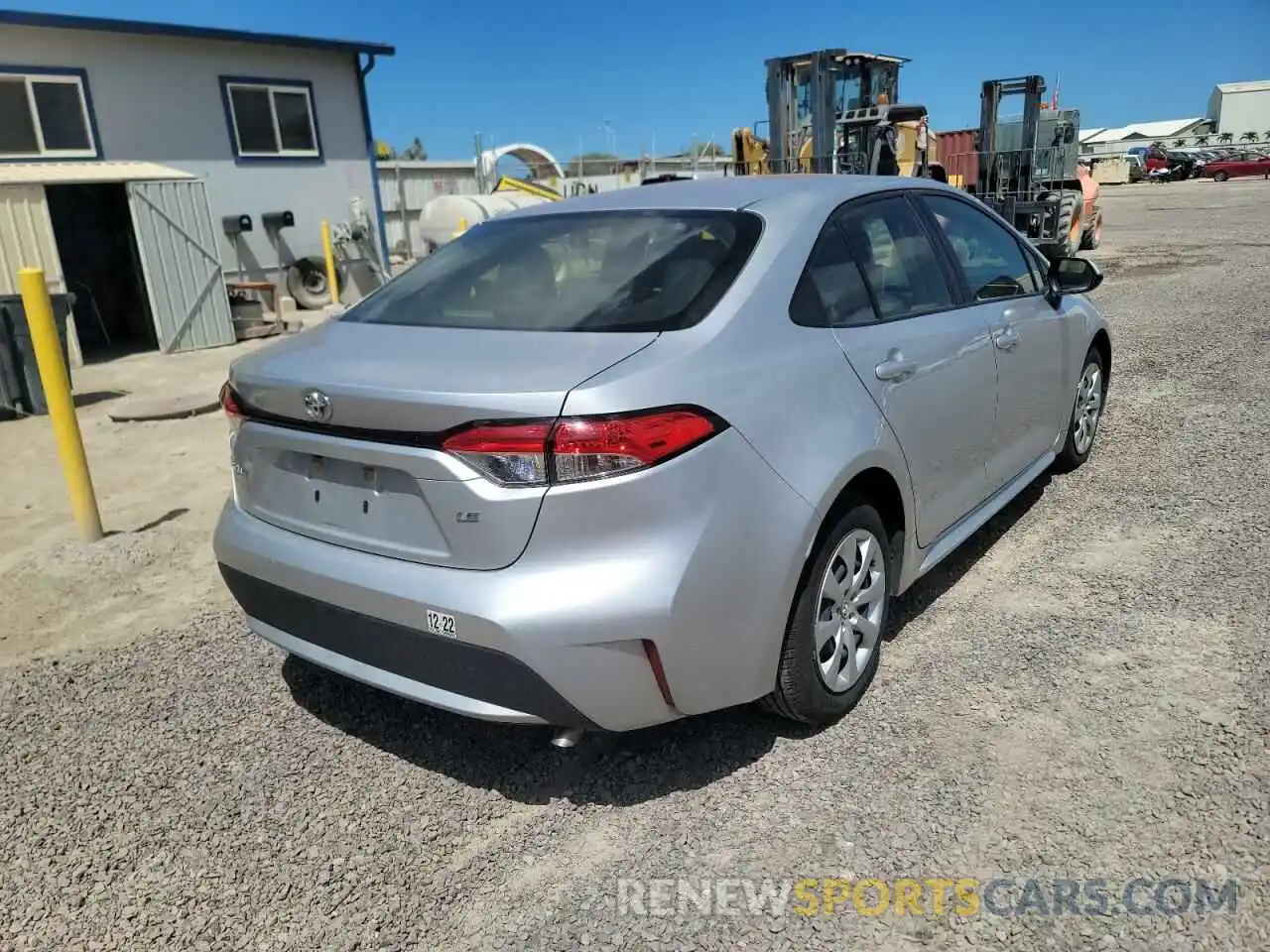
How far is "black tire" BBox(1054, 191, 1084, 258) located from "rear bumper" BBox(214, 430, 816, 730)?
15485 mm

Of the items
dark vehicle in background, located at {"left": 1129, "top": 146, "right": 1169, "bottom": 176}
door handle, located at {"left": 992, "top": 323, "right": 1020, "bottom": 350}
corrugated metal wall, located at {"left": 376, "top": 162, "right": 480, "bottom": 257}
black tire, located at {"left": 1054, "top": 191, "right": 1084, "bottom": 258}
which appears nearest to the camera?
door handle, located at {"left": 992, "top": 323, "right": 1020, "bottom": 350}

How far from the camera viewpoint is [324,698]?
325 cm

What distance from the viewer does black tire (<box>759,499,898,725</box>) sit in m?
2.63

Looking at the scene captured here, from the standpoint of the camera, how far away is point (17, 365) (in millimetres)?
7832

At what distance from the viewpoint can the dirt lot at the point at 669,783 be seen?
2.24m

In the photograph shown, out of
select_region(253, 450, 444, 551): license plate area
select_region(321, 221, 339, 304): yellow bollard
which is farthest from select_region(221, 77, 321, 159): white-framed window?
select_region(253, 450, 444, 551): license plate area

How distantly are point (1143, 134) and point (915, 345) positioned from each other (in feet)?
328

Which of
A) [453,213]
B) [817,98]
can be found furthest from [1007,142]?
[453,213]

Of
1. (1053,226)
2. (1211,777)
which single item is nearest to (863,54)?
(1053,226)

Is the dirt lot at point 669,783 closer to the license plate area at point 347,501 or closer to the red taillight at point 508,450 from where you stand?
the license plate area at point 347,501

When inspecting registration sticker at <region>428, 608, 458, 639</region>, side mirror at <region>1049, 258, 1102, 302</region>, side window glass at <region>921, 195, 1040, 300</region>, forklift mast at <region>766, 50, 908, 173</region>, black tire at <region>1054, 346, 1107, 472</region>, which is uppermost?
forklift mast at <region>766, 50, 908, 173</region>

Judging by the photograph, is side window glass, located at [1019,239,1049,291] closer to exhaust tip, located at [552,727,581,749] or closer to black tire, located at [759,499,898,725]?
black tire, located at [759,499,898,725]

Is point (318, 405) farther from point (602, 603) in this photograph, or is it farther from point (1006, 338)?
point (1006, 338)

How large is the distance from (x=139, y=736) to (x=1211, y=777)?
3282mm
